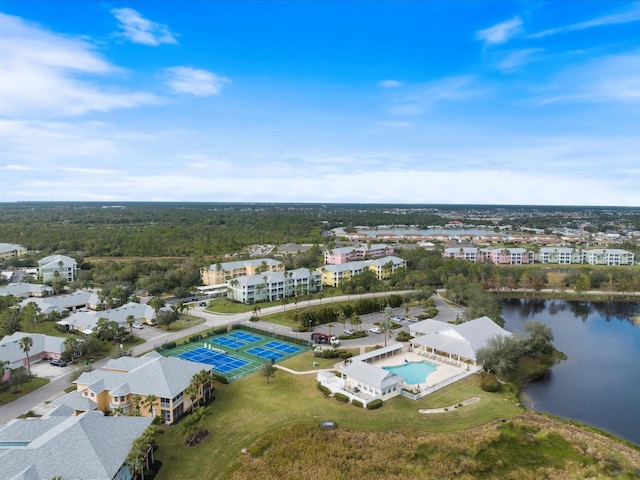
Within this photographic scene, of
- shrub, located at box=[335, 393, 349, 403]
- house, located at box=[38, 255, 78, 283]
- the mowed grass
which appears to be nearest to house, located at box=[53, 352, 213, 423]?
the mowed grass

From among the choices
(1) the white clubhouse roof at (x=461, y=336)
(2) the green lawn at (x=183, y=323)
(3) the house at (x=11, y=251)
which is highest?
(3) the house at (x=11, y=251)

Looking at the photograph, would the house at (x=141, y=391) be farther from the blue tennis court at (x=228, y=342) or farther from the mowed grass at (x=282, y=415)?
the blue tennis court at (x=228, y=342)

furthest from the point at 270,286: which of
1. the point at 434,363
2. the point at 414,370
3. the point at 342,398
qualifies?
the point at 342,398

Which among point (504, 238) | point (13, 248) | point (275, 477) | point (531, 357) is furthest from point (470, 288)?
point (13, 248)

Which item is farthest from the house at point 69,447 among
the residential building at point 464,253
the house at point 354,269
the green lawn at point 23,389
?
the residential building at point 464,253

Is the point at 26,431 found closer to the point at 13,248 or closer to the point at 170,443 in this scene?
the point at 170,443

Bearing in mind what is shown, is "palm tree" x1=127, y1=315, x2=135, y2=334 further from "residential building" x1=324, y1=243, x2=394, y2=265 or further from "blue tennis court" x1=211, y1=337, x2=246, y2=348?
"residential building" x1=324, y1=243, x2=394, y2=265
